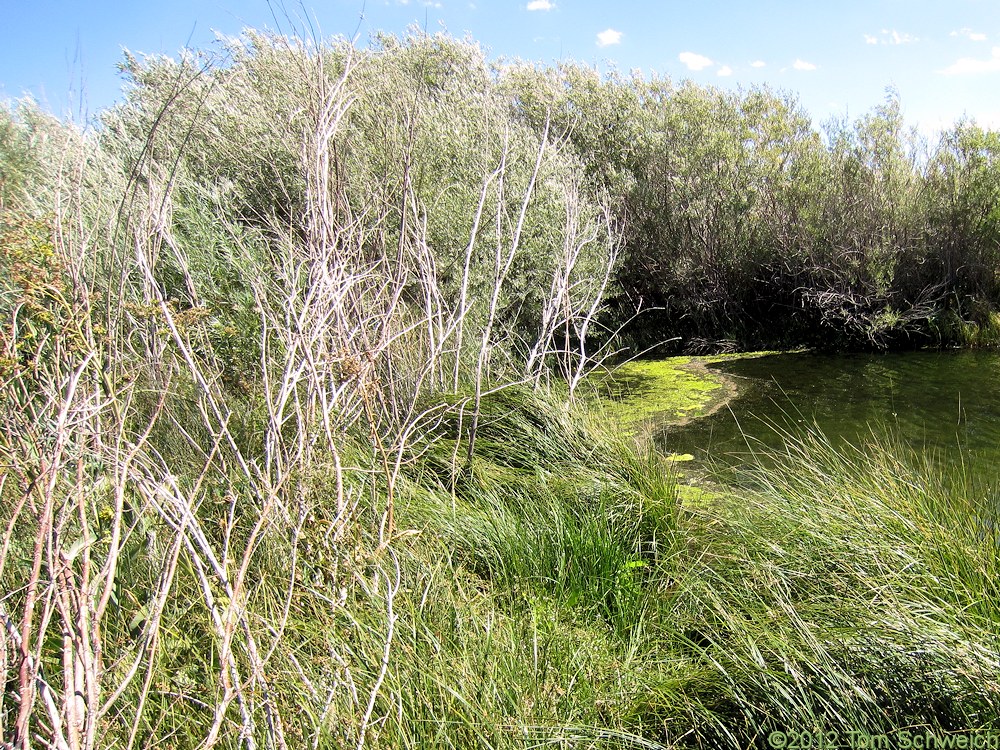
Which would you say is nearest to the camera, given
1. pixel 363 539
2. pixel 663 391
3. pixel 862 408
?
pixel 363 539

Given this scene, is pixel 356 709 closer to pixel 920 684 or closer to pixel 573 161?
pixel 920 684

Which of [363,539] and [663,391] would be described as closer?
[363,539]

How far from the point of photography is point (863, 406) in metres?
7.27

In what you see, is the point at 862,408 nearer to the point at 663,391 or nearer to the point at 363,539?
the point at 663,391

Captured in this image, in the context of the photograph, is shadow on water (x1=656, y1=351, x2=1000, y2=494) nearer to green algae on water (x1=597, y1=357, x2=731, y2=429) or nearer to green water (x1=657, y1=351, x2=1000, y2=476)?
green water (x1=657, y1=351, x2=1000, y2=476)

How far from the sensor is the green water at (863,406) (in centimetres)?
569

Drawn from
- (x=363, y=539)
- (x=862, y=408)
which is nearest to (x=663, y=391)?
(x=862, y=408)

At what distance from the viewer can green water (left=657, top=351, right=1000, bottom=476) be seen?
18.7 feet

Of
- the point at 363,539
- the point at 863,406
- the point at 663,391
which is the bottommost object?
the point at 863,406

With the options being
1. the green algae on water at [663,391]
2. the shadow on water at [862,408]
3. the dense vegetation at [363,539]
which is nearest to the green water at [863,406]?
the shadow on water at [862,408]

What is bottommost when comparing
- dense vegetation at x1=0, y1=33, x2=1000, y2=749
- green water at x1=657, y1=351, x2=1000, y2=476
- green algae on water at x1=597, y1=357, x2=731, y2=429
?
green water at x1=657, y1=351, x2=1000, y2=476

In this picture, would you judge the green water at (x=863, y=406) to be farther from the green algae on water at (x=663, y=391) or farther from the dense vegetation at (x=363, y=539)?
the dense vegetation at (x=363, y=539)

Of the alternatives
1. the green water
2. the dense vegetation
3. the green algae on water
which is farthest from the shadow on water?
the dense vegetation

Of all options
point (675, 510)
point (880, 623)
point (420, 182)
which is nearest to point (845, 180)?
point (420, 182)
